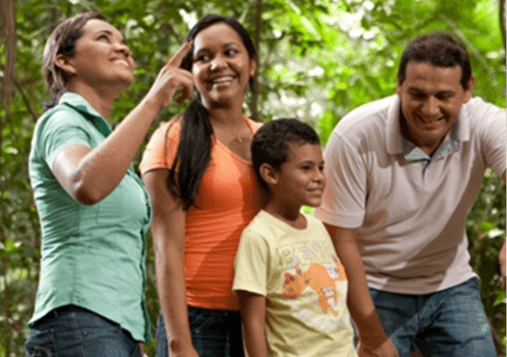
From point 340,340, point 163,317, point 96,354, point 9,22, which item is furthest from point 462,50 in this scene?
point 9,22

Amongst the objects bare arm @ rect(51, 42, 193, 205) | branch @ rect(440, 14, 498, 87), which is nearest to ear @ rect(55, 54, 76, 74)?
bare arm @ rect(51, 42, 193, 205)

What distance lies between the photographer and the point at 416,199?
2168mm

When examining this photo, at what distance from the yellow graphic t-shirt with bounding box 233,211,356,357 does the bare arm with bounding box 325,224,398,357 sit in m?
0.22

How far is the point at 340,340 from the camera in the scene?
5.99 feet

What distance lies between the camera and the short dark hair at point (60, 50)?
5.30 ft

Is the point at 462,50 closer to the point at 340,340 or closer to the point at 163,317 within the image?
the point at 340,340

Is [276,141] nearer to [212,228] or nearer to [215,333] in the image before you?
[212,228]

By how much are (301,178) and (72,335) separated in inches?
33.1

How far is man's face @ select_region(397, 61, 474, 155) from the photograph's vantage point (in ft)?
6.63

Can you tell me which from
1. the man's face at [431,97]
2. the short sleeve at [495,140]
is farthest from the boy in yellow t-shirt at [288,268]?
the short sleeve at [495,140]

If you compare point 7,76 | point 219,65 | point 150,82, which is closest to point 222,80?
point 219,65

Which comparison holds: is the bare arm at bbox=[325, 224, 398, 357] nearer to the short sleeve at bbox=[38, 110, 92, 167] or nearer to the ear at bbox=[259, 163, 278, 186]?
the ear at bbox=[259, 163, 278, 186]

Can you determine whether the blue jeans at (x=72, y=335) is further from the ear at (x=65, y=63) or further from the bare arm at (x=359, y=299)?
the bare arm at (x=359, y=299)

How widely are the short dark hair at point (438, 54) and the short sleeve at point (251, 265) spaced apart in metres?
0.73
